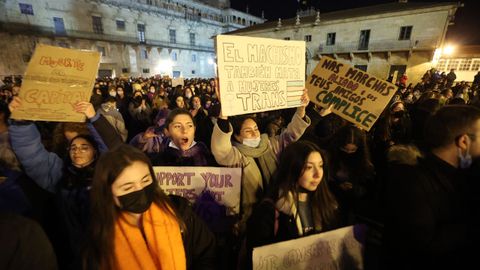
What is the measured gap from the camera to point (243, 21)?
5262cm

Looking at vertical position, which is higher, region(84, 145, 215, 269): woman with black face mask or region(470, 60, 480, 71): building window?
region(470, 60, 480, 71): building window

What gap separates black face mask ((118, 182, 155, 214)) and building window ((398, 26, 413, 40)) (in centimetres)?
2690

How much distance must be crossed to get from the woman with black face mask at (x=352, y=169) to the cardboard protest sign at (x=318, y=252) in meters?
0.90

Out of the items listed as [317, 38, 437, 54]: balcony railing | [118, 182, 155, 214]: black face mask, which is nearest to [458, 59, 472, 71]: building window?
[317, 38, 437, 54]: balcony railing

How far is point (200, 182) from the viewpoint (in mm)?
2447

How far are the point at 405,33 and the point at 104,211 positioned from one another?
2732 cm

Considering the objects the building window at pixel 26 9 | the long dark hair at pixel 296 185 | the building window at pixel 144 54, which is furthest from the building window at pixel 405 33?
the building window at pixel 26 9

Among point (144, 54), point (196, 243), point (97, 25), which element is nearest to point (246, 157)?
point (196, 243)

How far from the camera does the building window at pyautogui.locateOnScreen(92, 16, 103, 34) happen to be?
30.3 metres

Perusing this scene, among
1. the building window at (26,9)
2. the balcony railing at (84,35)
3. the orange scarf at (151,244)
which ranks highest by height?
the building window at (26,9)

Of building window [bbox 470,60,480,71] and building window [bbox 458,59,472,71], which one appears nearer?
building window [bbox 470,60,480,71]

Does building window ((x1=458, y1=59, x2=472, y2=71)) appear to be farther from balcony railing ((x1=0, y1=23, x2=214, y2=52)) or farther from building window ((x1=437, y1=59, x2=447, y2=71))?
balcony railing ((x1=0, y1=23, x2=214, y2=52))

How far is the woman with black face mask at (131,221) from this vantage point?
1454 mm

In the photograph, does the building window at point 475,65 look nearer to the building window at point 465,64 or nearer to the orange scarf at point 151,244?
the building window at point 465,64
